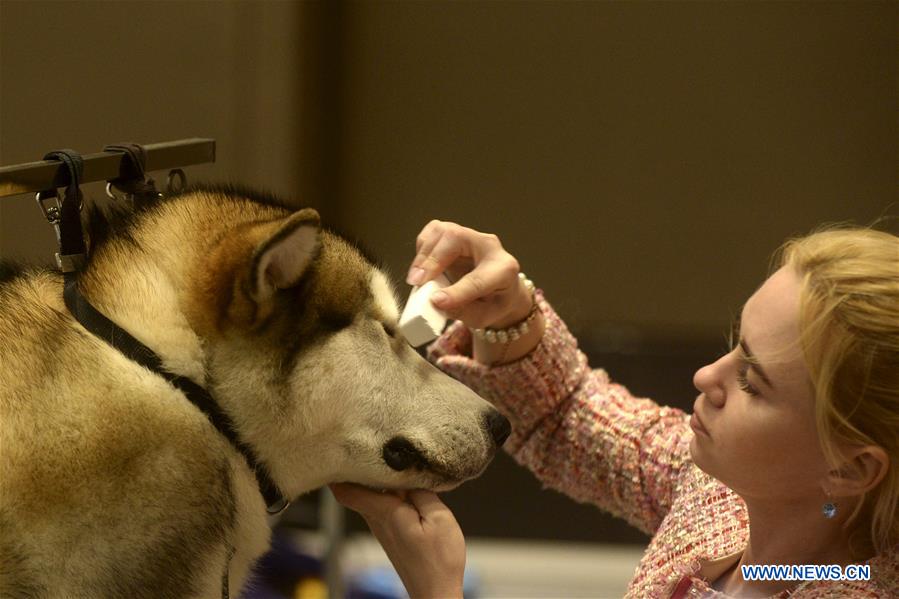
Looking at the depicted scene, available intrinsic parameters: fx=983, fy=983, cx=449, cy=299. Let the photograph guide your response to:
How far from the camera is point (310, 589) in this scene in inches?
98.1

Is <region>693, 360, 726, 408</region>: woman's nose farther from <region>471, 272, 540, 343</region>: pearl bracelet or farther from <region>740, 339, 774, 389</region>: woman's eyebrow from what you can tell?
<region>471, 272, 540, 343</region>: pearl bracelet

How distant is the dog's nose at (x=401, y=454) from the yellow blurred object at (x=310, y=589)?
4.70 feet

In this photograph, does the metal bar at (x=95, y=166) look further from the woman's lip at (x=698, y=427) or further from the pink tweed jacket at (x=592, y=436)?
the woman's lip at (x=698, y=427)

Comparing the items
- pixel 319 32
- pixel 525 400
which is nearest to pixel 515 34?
pixel 319 32

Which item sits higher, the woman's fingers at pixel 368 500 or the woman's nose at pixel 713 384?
the woman's nose at pixel 713 384

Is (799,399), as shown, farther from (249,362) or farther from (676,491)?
(249,362)

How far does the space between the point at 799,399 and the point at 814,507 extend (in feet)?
0.49

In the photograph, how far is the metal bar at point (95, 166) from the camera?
3.28 ft

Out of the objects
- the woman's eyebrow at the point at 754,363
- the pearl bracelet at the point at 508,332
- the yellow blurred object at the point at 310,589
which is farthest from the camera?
the yellow blurred object at the point at 310,589

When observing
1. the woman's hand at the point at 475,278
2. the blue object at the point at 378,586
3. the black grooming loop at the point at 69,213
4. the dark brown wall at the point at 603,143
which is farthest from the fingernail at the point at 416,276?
the dark brown wall at the point at 603,143

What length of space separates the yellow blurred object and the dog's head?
1.39 metres

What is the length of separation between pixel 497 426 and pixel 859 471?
1.37ft

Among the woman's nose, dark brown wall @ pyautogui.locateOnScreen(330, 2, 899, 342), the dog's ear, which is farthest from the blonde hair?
dark brown wall @ pyautogui.locateOnScreen(330, 2, 899, 342)

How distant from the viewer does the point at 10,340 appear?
1.06 meters
